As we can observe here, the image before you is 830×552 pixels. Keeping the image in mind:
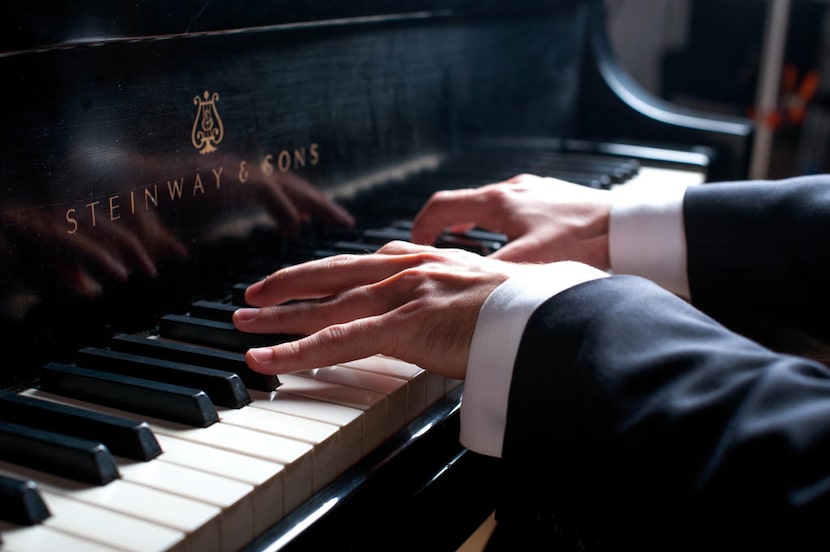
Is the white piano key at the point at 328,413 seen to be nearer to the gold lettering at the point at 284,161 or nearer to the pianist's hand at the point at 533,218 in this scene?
the gold lettering at the point at 284,161

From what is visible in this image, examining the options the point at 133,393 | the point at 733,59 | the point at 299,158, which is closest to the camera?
the point at 133,393

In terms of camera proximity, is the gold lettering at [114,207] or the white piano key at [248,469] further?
the gold lettering at [114,207]

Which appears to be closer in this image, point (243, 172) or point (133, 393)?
point (133, 393)

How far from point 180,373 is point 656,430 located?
1.56 feet

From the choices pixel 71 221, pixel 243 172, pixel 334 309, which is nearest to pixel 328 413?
pixel 334 309

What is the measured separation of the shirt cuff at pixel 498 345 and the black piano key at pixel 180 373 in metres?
0.24

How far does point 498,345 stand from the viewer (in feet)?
3.01

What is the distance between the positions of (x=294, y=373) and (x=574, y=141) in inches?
57.3

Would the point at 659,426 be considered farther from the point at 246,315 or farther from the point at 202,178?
the point at 202,178

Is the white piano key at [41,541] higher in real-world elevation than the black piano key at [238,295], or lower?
lower

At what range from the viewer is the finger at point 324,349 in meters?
0.94

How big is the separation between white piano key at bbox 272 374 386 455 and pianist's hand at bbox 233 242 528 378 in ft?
0.08

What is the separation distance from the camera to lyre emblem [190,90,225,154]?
44.9 inches

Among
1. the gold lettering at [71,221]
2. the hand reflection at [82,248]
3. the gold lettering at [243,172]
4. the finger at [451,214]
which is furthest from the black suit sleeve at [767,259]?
the gold lettering at [71,221]
